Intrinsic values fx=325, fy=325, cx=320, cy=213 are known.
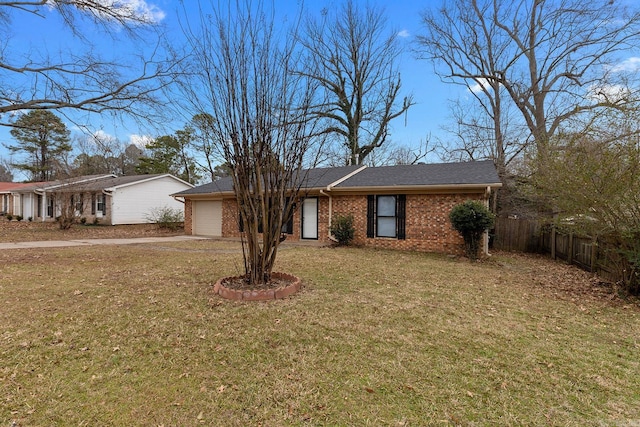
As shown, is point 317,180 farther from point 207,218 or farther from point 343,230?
point 207,218

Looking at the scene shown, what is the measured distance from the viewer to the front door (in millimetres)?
12703

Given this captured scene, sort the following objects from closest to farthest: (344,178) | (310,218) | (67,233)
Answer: (344,178) → (310,218) → (67,233)

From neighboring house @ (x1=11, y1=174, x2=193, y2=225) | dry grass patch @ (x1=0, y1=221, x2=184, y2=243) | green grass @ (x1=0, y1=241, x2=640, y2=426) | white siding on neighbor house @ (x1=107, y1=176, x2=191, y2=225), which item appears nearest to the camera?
green grass @ (x1=0, y1=241, x2=640, y2=426)

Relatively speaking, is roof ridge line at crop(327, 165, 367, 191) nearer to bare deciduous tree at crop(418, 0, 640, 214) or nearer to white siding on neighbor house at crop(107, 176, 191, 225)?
bare deciduous tree at crop(418, 0, 640, 214)

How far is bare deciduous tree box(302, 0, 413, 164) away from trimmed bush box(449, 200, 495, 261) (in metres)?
11.3

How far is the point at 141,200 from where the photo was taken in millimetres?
21188

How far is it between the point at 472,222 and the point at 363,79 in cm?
1519

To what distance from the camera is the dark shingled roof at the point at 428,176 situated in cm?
1021


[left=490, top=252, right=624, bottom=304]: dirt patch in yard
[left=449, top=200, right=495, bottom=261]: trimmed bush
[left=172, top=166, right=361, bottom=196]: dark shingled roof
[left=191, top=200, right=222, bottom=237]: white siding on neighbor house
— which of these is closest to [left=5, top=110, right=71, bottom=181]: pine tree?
[left=191, top=200, right=222, bottom=237]: white siding on neighbor house

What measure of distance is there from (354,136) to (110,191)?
15.6m

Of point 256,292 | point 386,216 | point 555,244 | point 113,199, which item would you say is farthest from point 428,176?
point 113,199

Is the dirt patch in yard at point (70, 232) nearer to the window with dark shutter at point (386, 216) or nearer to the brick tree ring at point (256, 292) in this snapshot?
the window with dark shutter at point (386, 216)

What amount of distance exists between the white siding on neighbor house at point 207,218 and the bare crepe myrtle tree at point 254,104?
1045cm

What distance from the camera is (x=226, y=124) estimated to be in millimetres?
4988
